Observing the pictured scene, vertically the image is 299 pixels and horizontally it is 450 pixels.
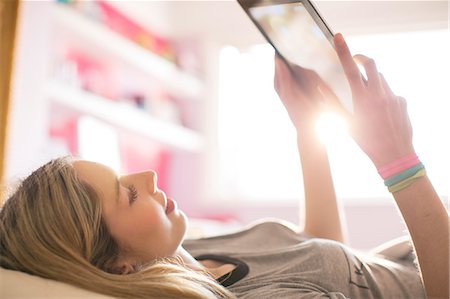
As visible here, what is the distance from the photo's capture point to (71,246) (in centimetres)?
84

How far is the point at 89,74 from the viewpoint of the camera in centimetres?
309

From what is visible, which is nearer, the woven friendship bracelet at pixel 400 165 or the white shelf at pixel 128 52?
the woven friendship bracelet at pixel 400 165

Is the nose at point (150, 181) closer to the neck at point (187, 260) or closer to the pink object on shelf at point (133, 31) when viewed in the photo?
the neck at point (187, 260)

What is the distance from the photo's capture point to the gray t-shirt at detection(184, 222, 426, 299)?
88cm

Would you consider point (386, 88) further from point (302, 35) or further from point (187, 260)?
point (187, 260)

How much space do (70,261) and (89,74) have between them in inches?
94.9

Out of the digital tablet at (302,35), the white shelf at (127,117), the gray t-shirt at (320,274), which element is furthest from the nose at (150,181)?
the white shelf at (127,117)

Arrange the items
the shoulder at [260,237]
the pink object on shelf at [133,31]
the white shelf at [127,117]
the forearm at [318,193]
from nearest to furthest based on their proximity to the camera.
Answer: the shoulder at [260,237]
the forearm at [318,193]
the white shelf at [127,117]
the pink object on shelf at [133,31]

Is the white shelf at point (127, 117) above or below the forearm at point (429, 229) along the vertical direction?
above

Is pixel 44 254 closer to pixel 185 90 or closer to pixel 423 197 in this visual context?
pixel 423 197

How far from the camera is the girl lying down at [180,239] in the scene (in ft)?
2.64

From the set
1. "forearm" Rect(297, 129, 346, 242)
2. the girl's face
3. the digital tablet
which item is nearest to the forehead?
the girl's face

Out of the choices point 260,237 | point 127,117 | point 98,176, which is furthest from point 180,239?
point 127,117

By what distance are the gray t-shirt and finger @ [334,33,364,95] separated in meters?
0.29
